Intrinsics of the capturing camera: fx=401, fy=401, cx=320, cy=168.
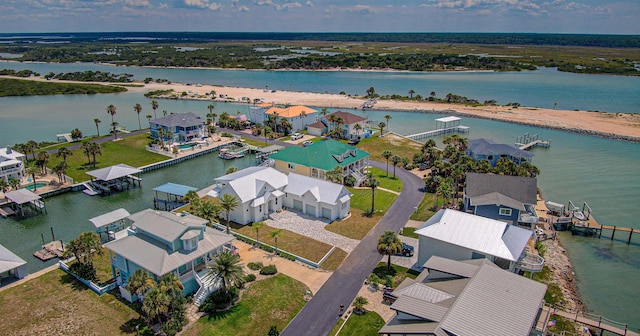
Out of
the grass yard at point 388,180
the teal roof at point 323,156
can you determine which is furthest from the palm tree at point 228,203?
the grass yard at point 388,180

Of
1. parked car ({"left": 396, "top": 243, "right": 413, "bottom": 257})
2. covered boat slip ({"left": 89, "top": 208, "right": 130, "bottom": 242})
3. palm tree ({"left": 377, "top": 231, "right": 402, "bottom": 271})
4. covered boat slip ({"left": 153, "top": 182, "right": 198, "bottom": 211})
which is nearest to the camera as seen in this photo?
palm tree ({"left": 377, "top": 231, "right": 402, "bottom": 271})

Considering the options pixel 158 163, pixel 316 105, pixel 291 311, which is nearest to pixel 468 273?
pixel 291 311

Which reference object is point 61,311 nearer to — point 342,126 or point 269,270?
point 269,270

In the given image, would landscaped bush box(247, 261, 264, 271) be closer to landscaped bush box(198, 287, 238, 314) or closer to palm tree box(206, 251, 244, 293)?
landscaped bush box(198, 287, 238, 314)

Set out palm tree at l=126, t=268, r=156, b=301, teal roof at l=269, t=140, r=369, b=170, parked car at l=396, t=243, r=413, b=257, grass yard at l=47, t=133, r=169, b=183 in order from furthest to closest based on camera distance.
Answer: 1. grass yard at l=47, t=133, r=169, b=183
2. teal roof at l=269, t=140, r=369, b=170
3. parked car at l=396, t=243, r=413, b=257
4. palm tree at l=126, t=268, r=156, b=301

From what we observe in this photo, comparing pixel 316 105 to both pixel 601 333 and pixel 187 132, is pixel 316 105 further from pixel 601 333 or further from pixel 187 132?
pixel 601 333

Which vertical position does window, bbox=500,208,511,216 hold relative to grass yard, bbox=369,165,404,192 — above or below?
above

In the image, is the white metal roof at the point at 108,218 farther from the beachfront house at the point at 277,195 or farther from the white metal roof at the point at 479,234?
the white metal roof at the point at 479,234

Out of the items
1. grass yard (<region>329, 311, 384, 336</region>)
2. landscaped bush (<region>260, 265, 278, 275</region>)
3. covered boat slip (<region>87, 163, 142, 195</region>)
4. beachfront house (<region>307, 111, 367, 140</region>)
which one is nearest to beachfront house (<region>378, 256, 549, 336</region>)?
grass yard (<region>329, 311, 384, 336</region>)

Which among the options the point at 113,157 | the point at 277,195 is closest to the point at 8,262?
the point at 277,195
